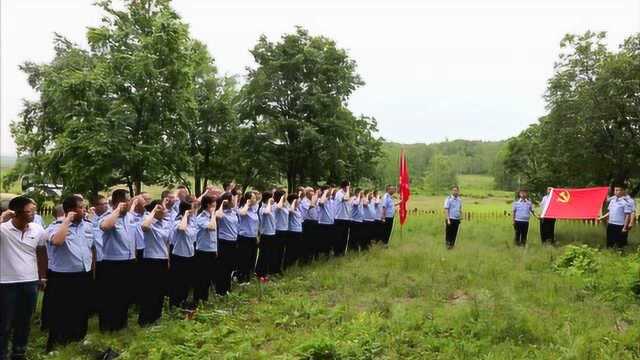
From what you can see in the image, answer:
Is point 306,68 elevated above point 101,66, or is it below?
above

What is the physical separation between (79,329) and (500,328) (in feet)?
16.0

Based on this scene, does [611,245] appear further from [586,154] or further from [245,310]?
[245,310]

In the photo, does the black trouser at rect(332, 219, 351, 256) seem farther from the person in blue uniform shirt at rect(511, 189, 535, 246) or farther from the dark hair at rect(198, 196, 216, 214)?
the dark hair at rect(198, 196, 216, 214)

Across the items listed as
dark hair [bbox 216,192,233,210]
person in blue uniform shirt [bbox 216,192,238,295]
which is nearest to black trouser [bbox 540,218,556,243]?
person in blue uniform shirt [bbox 216,192,238,295]

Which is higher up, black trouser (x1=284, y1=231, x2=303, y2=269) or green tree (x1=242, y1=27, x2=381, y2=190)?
green tree (x1=242, y1=27, x2=381, y2=190)

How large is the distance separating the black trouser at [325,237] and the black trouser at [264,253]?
6.98 ft

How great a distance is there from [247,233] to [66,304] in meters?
3.60

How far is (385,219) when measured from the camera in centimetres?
1465

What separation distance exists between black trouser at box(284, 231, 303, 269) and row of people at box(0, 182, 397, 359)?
2.81 feet

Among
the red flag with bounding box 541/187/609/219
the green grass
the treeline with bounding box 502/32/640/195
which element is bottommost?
the green grass

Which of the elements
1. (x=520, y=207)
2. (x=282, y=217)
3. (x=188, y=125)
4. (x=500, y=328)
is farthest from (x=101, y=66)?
(x=500, y=328)

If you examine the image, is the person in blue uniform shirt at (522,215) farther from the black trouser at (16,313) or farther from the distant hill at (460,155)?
the distant hill at (460,155)

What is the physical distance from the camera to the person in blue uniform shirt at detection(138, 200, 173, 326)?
22.7 feet

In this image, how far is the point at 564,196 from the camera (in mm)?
14734
